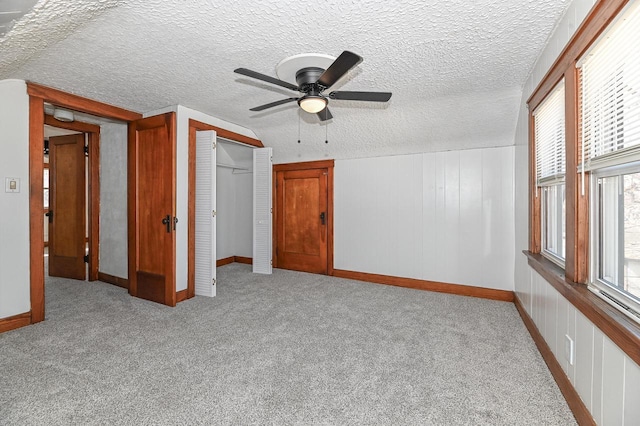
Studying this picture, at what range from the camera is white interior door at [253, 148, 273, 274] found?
4.73 m

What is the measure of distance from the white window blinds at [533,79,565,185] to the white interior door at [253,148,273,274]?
3429mm

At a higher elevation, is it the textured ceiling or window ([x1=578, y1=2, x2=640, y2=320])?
the textured ceiling

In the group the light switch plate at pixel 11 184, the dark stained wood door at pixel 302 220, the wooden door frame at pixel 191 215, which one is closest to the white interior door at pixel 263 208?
the dark stained wood door at pixel 302 220

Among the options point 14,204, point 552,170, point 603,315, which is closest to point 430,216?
point 552,170

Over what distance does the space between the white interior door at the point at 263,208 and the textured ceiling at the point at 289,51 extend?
116cm

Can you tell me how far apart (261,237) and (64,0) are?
362 centimetres

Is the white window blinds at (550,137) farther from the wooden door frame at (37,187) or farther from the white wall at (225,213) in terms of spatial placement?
the white wall at (225,213)

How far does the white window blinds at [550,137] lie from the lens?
6.70 ft

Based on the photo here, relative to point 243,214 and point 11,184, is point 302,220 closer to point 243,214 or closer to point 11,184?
point 243,214

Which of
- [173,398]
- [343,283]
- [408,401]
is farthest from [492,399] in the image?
[343,283]

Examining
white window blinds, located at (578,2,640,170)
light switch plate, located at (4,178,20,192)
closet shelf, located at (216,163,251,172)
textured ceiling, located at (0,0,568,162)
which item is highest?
textured ceiling, located at (0,0,568,162)

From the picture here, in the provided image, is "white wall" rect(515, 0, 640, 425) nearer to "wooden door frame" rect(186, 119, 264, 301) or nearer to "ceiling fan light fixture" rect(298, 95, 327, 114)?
"ceiling fan light fixture" rect(298, 95, 327, 114)

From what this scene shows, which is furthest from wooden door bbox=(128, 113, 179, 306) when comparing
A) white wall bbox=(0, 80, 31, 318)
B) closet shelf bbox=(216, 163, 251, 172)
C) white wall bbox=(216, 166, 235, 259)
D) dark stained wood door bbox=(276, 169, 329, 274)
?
dark stained wood door bbox=(276, 169, 329, 274)

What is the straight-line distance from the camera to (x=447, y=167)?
3994mm
